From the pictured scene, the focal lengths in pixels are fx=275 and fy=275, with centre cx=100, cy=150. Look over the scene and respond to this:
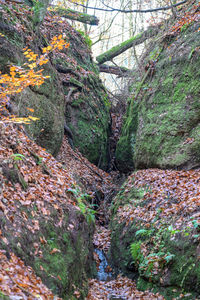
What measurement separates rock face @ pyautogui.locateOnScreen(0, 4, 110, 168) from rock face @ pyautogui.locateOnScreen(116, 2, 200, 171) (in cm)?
170

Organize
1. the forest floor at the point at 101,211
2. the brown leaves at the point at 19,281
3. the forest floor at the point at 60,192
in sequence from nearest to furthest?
1. the brown leaves at the point at 19,281
2. the forest floor at the point at 60,192
3. the forest floor at the point at 101,211

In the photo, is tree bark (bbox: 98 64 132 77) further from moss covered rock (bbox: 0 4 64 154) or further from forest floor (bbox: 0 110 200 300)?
forest floor (bbox: 0 110 200 300)

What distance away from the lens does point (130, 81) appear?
1616 centimetres

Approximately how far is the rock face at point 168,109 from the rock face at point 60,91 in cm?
170

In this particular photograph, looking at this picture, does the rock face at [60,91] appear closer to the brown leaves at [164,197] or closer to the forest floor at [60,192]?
the forest floor at [60,192]

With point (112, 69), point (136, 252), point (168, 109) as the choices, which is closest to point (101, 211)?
point (136, 252)

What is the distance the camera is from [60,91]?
11031 mm

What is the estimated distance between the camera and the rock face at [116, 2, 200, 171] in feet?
30.4

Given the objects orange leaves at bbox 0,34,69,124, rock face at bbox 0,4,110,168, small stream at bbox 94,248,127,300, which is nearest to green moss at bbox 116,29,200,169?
rock face at bbox 0,4,110,168

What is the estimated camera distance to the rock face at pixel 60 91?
8.73 m

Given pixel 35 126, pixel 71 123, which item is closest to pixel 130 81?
pixel 71 123

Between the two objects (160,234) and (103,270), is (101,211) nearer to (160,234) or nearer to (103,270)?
(103,270)

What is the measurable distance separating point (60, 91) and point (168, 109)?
430 cm

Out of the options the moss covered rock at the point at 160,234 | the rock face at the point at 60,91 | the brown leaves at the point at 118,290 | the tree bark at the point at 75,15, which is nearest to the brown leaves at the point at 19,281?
the brown leaves at the point at 118,290
